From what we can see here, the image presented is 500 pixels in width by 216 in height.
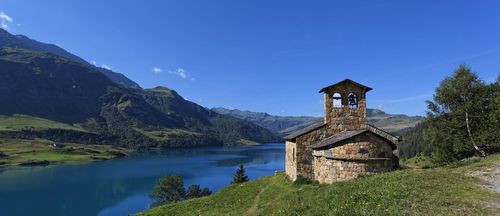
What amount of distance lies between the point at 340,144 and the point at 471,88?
75.7 feet

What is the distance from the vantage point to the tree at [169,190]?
268ft

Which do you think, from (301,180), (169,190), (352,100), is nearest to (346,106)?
(352,100)

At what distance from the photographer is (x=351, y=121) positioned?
34.2m

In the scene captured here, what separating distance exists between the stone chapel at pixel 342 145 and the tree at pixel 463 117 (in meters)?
10.6

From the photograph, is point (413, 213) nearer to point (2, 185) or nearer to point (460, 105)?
point (460, 105)

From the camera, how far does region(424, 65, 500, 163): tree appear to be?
1486 inches

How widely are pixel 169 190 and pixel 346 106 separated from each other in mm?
59104

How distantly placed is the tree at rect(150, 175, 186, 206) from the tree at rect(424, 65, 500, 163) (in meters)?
59.2

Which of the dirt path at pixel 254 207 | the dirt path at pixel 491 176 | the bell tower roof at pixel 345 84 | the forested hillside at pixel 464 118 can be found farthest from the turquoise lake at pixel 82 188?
the dirt path at pixel 491 176

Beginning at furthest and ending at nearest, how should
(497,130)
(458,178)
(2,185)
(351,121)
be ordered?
(2,185)
(497,130)
(351,121)
(458,178)

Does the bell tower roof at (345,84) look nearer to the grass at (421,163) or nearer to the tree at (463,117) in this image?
the grass at (421,163)

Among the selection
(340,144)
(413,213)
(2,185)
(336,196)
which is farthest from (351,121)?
(2,185)

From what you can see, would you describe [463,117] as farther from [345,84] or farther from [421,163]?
[421,163]

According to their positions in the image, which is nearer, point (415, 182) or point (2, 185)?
point (415, 182)
